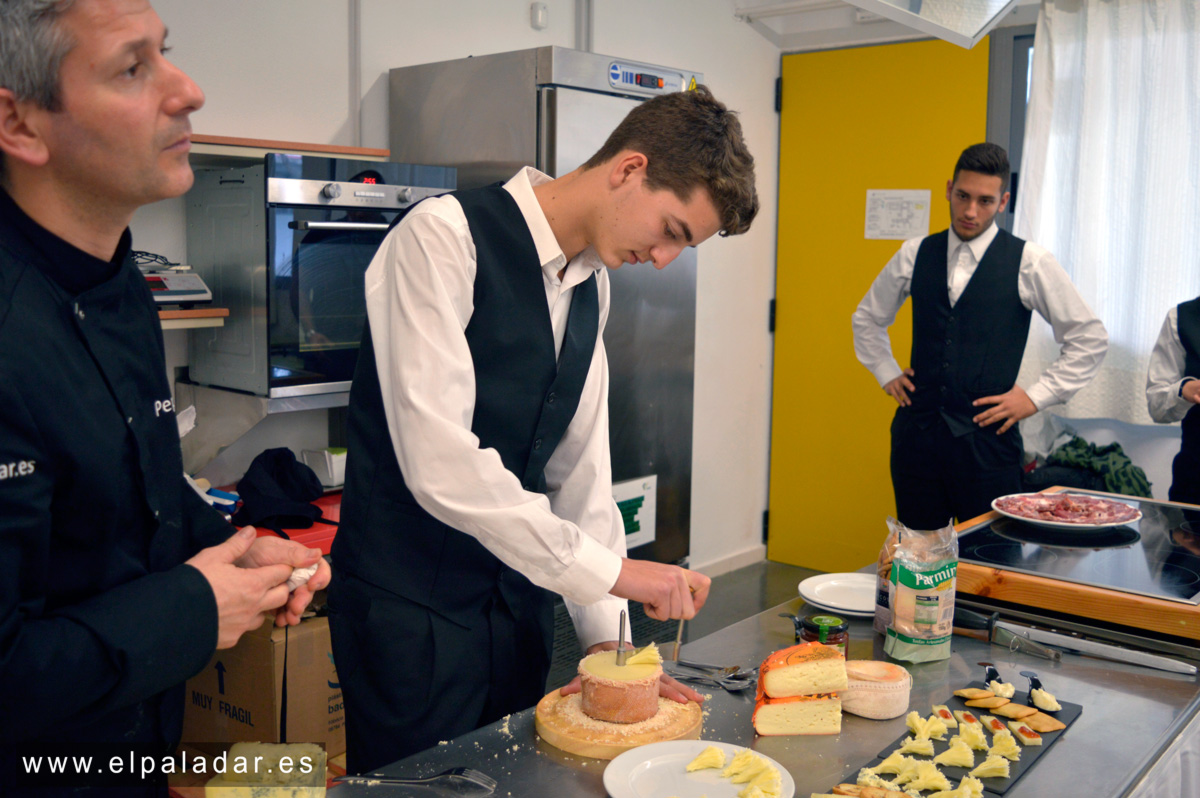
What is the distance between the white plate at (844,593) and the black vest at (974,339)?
1.60 metres

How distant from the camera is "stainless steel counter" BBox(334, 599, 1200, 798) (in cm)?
122

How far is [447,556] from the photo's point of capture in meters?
1.53

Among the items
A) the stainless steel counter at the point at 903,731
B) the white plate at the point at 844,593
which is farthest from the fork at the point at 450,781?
the white plate at the point at 844,593

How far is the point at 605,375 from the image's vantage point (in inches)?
69.8

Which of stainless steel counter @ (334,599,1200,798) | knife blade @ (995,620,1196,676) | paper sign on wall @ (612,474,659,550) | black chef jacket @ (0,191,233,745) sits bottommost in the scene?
paper sign on wall @ (612,474,659,550)

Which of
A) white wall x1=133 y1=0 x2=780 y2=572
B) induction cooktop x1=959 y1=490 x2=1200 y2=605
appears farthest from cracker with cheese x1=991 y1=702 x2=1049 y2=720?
white wall x1=133 y1=0 x2=780 y2=572

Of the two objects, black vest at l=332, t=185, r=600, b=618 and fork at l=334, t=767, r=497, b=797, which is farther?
black vest at l=332, t=185, r=600, b=618

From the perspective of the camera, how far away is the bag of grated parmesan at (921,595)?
1576mm

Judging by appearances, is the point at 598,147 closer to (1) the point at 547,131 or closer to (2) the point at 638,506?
(1) the point at 547,131

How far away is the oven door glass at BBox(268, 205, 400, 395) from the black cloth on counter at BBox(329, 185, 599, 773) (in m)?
1.15

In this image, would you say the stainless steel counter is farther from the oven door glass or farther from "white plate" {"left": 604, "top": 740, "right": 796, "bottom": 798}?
the oven door glass

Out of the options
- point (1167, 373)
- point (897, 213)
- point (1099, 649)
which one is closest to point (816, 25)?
point (897, 213)

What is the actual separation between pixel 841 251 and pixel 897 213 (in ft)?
1.08

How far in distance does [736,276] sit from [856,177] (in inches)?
29.0
